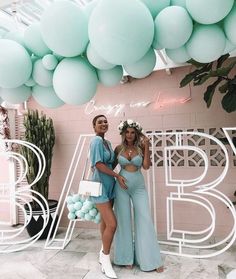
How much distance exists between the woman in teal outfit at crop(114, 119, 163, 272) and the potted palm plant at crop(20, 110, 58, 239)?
1.28 m

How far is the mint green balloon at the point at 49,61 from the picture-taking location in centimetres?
161

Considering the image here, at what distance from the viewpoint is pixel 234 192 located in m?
3.20

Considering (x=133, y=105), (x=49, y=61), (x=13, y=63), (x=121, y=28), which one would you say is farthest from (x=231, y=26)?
(x=133, y=105)

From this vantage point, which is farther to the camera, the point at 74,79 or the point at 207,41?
the point at 74,79

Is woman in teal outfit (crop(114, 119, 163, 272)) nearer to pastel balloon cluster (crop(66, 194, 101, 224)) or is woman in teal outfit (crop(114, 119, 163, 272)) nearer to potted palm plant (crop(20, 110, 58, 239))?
pastel balloon cluster (crop(66, 194, 101, 224))

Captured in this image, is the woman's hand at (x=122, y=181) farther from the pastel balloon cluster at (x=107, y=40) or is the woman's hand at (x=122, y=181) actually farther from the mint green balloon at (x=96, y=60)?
the mint green balloon at (x=96, y=60)

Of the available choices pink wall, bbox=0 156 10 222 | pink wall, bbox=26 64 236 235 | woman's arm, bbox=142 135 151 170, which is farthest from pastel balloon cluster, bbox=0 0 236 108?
pink wall, bbox=0 156 10 222

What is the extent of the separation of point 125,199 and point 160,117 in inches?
54.5

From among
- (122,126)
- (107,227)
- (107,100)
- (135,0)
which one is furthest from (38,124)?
(135,0)

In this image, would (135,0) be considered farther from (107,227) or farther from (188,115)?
(188,115)

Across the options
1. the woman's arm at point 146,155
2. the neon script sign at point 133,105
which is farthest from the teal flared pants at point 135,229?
the neon script sign at point 133,105

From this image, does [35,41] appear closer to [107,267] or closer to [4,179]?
[107,267]

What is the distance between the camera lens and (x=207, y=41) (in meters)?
1.31

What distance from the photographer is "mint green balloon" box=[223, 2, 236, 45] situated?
1260 millimetres
